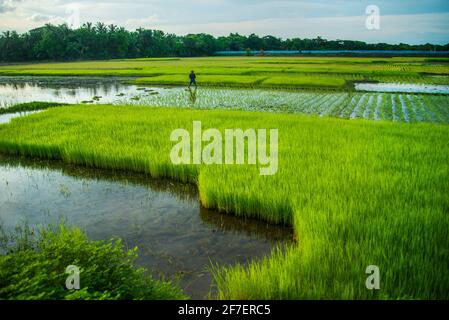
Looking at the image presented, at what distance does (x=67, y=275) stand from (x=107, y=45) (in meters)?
75.7

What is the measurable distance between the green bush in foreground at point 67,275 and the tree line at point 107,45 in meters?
67.7

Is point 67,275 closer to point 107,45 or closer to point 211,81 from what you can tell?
point 211,81

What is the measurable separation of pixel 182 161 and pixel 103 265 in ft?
13.5

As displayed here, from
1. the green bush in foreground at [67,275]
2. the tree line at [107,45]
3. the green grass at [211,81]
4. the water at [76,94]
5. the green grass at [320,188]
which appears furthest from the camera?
the tree line at [107,45]

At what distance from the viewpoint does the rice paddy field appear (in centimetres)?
295

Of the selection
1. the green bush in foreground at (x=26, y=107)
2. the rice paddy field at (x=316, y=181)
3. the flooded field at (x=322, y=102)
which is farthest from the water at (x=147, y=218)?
the green bush in foreground at (x=26, y=107)

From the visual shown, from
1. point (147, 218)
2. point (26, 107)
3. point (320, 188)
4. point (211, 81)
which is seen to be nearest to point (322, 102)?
point (211, 81)

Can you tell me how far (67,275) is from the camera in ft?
8.15

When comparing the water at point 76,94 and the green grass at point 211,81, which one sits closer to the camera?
the water at point 76,94

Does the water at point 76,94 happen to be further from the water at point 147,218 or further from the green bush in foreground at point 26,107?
the water at point 147,218

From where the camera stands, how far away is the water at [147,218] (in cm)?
406

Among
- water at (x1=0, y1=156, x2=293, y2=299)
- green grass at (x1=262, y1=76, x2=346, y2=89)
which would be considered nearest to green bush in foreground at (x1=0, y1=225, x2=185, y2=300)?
water at (x1=0, y1=156, x2=293, y2=299)
